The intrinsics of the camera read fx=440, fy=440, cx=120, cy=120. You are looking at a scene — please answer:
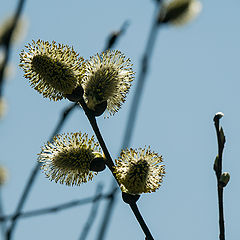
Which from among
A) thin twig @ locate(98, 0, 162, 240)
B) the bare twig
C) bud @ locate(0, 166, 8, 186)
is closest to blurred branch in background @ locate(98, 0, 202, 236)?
thin twig @ locate(98, 0, 162, 240)

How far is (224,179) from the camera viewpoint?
1411 millimetres

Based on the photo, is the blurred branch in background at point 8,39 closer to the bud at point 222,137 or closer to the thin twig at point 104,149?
the thin twig at point 104,149

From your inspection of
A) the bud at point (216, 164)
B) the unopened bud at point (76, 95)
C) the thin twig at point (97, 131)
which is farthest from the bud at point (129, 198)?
the unopened bud at point (76, 95)

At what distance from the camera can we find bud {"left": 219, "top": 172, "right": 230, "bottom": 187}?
1.39 metres

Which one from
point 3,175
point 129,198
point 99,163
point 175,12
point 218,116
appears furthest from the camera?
point 3,175

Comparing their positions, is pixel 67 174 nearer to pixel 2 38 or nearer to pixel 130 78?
pixel 130 78

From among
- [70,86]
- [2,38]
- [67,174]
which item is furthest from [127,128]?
[2,38]

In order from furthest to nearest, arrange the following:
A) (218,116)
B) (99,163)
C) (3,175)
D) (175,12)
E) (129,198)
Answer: (3,175) → (175,12) → (99,163) → (129,198) → (218,116)

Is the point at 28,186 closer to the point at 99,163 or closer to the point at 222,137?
the point at 99,163

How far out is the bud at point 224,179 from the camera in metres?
1.39

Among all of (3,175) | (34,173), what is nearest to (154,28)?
(34,173)

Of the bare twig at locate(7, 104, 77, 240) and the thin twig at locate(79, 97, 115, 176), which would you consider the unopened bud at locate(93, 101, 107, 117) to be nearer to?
the thin twig at locate(79, 97, 115, 176)

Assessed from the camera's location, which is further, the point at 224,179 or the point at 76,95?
the point at 76,95

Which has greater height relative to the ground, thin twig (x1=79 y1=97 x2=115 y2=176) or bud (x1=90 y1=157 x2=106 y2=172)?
thin twig (x1=79 y1=97 x2=115 y2=176)
